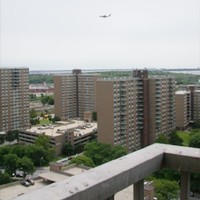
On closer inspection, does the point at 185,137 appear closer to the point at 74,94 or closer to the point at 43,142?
the point at 43,142

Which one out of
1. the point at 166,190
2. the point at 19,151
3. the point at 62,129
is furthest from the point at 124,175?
the point at 62,129

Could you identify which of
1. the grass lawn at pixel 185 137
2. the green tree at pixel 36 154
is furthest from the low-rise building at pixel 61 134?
the grass lawn at pixel 185 137

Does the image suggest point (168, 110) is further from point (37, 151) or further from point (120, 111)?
point (37, 151)

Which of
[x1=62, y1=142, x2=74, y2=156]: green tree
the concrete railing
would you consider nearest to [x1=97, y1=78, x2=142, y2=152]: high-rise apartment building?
[x1=62, y1=142, x2=74, y2=156]: green tree

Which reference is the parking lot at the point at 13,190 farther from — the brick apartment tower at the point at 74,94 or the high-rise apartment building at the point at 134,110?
the brick apartment tower at the point at 74,94

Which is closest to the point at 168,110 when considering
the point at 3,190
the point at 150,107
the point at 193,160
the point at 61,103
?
the point at 150,107
